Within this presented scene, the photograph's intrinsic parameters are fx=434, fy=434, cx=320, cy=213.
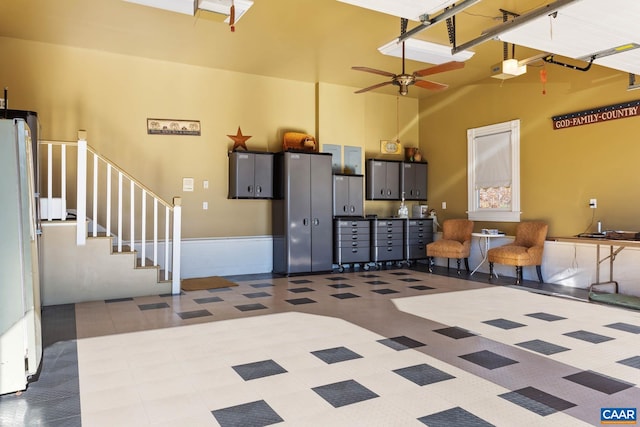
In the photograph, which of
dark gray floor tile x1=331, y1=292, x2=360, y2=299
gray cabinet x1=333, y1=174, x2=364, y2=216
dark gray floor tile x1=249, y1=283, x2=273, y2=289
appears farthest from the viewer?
gray cabinet x1=333, y1=174, x2=364, y2=216

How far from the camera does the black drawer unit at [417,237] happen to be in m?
8.69

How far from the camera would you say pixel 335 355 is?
3428 mm

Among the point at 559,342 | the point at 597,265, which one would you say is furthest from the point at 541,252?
the point at 559,342

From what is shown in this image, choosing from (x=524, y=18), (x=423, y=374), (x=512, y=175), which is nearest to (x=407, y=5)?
(x=524, y=18)

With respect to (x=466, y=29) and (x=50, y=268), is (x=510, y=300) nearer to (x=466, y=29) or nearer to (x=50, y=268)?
(x=466, y=29)

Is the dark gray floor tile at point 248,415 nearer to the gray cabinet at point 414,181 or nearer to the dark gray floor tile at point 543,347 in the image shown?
the dark gray floor tile at point 543,347

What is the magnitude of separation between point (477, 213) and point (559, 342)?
15.3 feet

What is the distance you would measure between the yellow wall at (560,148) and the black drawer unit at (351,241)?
1.94 metres

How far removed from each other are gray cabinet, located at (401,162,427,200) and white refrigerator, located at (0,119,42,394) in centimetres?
735

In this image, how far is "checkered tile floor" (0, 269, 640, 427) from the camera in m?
2.48

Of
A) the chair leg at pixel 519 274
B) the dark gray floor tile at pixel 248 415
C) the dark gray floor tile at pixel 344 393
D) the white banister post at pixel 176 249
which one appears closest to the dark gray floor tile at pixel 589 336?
the dark gray floor tile at pixel 344 393

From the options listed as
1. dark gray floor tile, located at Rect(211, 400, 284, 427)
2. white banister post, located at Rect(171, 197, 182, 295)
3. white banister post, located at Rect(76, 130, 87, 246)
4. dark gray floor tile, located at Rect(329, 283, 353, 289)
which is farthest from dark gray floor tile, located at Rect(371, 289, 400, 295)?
white banister post, located at Rect(76, 130, 87, 246)

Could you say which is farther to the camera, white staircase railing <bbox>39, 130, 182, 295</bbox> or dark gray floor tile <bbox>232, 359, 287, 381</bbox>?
white staircase railing <bbox>39, 130, 182, 295</bbox>

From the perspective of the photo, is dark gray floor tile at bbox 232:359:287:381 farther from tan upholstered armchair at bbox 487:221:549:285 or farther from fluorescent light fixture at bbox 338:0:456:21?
tan upholstered armchair at bbox 487:221:549:285
